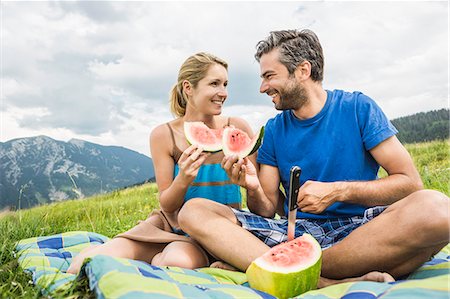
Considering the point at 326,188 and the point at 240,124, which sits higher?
the point at 240,124

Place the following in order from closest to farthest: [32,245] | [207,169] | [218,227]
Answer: [218,227] → [207,169] → [32,245]

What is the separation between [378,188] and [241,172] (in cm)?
95

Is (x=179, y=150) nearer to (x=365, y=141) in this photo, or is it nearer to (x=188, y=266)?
(x=188, y=266)

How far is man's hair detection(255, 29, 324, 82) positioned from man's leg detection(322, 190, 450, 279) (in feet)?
4.73

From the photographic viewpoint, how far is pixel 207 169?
150 inches

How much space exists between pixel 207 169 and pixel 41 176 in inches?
8046

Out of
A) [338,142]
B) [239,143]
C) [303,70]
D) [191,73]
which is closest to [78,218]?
[191,73]

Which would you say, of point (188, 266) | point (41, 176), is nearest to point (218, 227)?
point (188, 266)

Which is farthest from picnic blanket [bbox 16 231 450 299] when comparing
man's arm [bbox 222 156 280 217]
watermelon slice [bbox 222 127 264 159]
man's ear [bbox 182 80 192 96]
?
man's ear [bbox 182 80 192 96]

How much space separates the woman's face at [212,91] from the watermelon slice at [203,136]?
0.53 feet

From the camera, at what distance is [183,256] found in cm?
323

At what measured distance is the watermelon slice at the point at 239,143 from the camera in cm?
339

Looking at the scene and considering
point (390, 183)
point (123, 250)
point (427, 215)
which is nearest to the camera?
point (427, 215)

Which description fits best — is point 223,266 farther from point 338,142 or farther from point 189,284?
point 338,142
